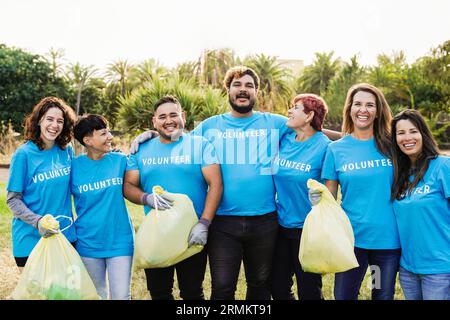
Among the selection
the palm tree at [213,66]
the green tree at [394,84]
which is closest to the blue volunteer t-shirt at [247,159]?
the palm tree at [213,66]

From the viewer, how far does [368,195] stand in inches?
122

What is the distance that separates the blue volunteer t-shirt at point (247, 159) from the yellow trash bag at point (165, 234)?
1.15ft

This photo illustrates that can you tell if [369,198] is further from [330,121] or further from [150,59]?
[150,59]

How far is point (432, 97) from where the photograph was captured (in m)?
21.4

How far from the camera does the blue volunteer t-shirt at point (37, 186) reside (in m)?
3.13

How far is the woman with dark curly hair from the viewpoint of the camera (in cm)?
312

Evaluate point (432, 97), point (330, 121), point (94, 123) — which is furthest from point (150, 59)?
point (94, 123)

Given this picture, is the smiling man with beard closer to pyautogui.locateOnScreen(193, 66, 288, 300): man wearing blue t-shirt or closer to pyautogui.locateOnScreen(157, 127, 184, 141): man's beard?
pyautogui.locateOnScreen(193, 66, 288, 300): man wearing blue t-shirt

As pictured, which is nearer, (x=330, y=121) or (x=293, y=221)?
(x=293, y=221)

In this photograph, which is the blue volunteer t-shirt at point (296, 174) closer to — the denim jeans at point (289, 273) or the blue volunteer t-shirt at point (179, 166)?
the denim jeans at point (289, 273)

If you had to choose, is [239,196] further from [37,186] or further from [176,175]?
[37,186]

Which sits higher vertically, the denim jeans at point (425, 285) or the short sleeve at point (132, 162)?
the short sleeve at point (132, 162)
